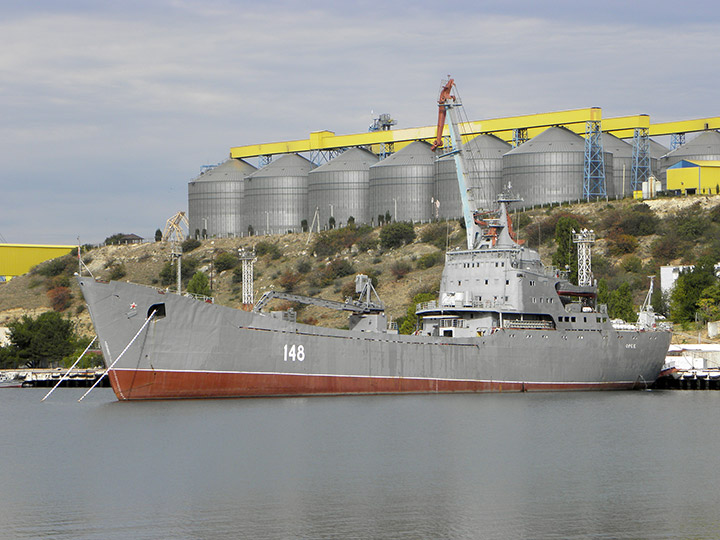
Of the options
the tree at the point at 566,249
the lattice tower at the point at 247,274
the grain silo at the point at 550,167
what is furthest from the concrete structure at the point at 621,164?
the lattice tower at the point at 247,274

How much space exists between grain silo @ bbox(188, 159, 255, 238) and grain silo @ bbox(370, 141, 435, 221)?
18.6 m

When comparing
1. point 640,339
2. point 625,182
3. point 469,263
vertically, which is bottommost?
point 640,339

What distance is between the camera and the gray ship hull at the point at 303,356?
44.3 m

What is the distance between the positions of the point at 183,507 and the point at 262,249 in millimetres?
85326

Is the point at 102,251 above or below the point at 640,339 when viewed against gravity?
above

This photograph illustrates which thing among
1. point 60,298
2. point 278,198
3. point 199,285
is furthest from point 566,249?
point 60,298

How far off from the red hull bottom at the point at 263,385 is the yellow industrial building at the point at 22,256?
8298 centimetres

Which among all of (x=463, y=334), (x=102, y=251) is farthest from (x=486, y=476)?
(x=102, y=251)

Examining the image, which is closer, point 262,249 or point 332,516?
point 332,516

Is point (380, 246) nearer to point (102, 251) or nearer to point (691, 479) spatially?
point (102, 251)

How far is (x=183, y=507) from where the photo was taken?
24.7 meters

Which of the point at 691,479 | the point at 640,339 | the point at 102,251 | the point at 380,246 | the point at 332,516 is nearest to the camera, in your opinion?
the point at 332,516

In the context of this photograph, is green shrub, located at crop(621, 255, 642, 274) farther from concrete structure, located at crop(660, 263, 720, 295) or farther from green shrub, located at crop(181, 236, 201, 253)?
green shrub, located at crop(181, 236, 201, 253)

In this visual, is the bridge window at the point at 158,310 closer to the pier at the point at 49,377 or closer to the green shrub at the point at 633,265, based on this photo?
the pier at the point at 49,377
